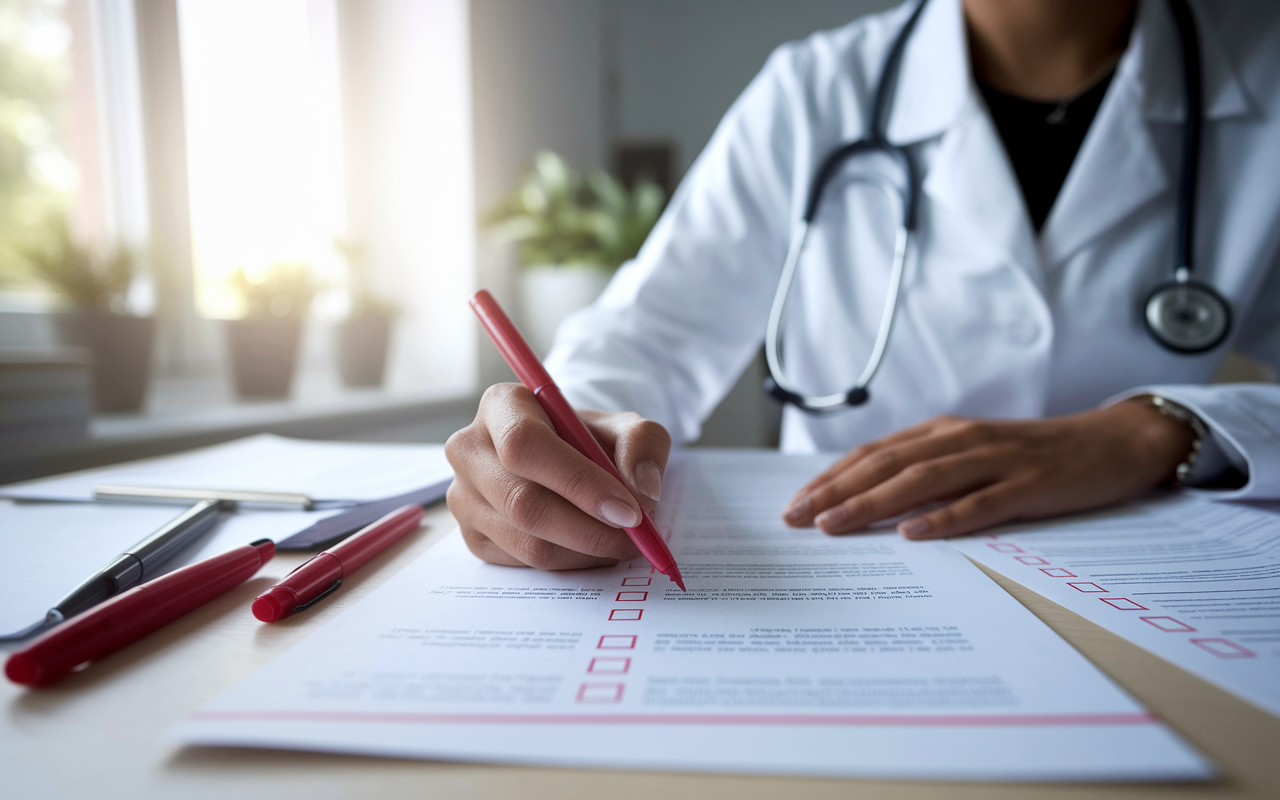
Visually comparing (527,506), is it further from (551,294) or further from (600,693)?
(551,294)

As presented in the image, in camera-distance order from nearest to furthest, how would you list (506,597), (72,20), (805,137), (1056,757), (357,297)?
(1056,757) < (506,597) < (805,137) < (72,20) < (357,297)

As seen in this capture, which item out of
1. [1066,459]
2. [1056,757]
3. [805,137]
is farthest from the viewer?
[805,137]

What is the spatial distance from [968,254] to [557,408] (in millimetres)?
590

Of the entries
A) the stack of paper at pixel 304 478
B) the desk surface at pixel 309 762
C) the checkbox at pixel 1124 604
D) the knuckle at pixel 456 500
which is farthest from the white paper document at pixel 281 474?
the checkbox at pixel 1124 604

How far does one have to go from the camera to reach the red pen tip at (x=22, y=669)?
0.24 meters

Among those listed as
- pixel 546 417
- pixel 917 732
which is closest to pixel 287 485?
pixel 546 417

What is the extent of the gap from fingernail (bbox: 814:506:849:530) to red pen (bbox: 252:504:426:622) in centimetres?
28

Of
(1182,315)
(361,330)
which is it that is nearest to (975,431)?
(1182,315)

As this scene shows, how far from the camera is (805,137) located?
0.84 meters

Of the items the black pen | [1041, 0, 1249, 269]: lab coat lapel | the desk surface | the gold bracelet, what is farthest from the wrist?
the black pen

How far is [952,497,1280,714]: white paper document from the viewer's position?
0.86 ft

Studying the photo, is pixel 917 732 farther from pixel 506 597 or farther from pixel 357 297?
pixel 357 297

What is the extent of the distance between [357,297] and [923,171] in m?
0.99

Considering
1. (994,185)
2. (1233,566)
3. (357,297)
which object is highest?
(994,185)
